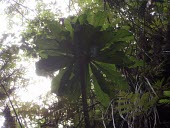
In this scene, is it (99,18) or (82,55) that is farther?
(99,18)

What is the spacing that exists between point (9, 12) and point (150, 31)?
3.47 m

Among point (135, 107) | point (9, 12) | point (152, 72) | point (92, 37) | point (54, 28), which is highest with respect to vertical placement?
point (9, 12)

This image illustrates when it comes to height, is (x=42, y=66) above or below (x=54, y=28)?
below

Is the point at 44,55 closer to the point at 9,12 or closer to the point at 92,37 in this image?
the point at 92,37

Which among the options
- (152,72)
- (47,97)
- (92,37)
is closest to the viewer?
(92,37)

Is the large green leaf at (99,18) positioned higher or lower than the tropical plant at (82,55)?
higher

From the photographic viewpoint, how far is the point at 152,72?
3059 millimetres

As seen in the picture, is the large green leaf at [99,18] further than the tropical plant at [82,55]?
Yes

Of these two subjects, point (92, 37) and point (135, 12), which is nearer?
point (92, 37)

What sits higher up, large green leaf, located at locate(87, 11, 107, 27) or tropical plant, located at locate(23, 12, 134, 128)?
large green leaf, located at locate(87, 11, 107, 27)

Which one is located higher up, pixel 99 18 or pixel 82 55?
pixel 99 18

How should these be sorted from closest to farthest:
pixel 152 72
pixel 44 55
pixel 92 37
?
pixel 92 37
pixel 44 55
pixel 152 72

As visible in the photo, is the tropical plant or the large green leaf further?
the large green leaf

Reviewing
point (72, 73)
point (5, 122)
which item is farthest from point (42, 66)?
point (5, 122)
